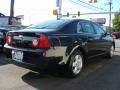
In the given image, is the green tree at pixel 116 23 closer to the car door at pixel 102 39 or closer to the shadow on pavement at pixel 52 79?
the car door at pixel 102 39

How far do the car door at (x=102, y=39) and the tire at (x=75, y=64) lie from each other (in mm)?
1474

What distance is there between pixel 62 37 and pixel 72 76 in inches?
40.5

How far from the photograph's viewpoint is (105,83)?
5891mm

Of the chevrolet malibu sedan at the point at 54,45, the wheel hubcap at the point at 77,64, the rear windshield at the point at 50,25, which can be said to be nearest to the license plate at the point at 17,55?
the chevrolet malibu sedan at the point at 54,45

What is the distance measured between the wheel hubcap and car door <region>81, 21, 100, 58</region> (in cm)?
53

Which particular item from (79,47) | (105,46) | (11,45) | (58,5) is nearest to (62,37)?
(79,47)

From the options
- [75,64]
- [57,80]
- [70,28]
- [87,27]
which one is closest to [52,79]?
[57,80]

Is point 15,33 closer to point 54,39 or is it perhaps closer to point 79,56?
point 54,39

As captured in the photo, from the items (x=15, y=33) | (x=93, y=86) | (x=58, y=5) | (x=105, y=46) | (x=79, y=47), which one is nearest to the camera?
(x=93, y=86)

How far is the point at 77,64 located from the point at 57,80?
740 millimetres

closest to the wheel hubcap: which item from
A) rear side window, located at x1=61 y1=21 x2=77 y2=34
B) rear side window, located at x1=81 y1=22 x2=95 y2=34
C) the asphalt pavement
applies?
the asphalt pavement

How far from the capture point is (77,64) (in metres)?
6.43

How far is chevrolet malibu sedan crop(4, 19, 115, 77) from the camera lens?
5473 millimetres

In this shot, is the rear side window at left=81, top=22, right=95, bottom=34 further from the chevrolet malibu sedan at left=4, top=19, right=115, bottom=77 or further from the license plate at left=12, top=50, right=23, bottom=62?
the license plate at left=12, top=50, right=23, bottom=62
